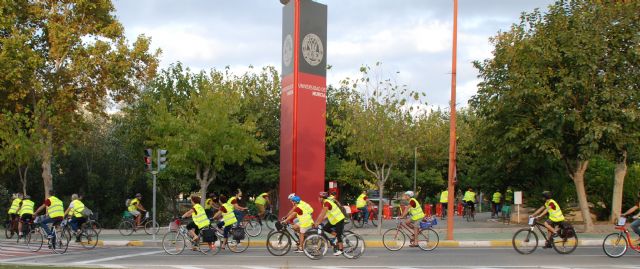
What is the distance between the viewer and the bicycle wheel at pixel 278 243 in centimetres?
1789

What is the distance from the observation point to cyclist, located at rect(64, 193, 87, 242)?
2112cm

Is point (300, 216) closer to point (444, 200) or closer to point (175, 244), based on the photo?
point (175, 244)

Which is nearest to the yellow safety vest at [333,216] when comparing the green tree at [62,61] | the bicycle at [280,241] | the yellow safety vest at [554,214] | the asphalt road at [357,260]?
the asphalt road at [357,260]

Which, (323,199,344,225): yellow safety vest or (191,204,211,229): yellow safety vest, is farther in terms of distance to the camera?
(191,204,211,229): yellow safety vest

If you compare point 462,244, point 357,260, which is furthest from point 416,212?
point 462,244

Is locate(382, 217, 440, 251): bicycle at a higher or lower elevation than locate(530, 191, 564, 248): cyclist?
lower

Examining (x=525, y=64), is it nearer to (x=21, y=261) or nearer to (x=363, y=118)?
(x=363, y=118)

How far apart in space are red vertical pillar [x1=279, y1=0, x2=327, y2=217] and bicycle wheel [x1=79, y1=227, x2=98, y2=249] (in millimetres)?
10477

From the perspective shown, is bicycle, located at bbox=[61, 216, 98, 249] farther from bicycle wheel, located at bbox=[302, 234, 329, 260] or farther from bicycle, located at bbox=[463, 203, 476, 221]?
bicycle, located at bbox=[463, 203, 476, 221]

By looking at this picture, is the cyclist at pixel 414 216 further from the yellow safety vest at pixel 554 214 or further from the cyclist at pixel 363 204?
the cyclist at pixel 363 204

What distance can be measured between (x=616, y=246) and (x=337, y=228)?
22.8 ft

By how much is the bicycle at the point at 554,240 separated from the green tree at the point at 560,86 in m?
6.35

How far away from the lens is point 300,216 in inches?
674

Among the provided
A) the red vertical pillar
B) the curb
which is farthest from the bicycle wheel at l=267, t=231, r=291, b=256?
the red vertical pillar
